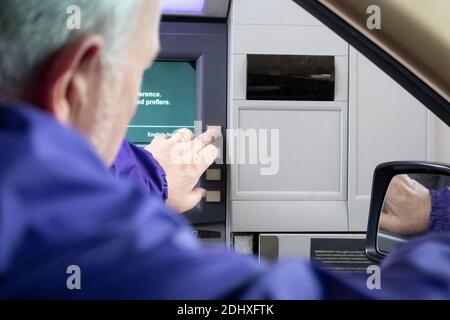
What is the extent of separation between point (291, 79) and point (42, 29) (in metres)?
1.40

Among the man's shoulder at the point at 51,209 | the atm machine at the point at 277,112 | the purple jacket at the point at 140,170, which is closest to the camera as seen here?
the man's shoulder at the point at 51,209

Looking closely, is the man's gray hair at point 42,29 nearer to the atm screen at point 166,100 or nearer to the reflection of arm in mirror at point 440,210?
the reflection of arm in mirror at point 440,210

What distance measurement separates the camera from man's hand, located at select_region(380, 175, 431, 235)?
737mm

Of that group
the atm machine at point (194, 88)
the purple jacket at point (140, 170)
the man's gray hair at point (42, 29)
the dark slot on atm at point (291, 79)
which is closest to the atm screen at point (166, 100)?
the atm machine at point (194, 88)

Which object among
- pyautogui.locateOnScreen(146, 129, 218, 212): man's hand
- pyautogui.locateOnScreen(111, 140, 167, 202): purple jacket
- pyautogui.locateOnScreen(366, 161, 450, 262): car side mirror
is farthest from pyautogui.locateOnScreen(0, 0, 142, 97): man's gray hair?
→ pyautogui.locateOnScreen(146, 129, 218, 212): man's hand

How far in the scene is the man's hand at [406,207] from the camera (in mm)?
737

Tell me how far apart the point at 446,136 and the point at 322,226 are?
513 mm

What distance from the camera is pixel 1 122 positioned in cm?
22

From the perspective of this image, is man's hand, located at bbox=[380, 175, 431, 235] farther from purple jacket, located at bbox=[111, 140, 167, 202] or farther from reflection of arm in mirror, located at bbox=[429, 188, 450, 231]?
purple jacket, located at bbox=[111, 140, 167, 202]

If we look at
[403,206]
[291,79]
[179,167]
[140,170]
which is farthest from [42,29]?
[291,79]

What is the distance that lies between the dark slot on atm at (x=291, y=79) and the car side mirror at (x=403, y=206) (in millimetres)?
905
